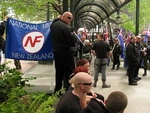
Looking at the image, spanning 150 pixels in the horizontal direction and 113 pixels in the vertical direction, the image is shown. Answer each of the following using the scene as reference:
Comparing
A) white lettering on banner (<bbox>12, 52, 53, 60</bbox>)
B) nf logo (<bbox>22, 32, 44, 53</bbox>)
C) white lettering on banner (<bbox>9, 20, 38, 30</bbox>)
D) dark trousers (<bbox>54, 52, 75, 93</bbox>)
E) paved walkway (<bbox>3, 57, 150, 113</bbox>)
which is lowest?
paved walkway (<bbox>3, 57, 150, 113</bbox>)

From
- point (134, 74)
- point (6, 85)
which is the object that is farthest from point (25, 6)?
point (6, 85)

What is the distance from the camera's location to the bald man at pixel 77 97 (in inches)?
148

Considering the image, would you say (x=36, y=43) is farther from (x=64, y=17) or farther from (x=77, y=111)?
(x=77, y=111)

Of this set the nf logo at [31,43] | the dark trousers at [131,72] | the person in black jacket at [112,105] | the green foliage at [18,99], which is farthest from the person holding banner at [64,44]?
the dark trousers at [131,72]

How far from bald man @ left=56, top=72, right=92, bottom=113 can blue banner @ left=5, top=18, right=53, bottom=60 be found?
393 centimetres

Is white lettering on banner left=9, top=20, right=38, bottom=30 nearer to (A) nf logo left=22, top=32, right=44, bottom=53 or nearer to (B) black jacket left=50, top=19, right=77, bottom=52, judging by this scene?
(A) nf logo left=22, top=32, right=44, bottom=53

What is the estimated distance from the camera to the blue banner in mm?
7691

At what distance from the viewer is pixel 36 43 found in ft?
25.4

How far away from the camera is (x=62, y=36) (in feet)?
22.8

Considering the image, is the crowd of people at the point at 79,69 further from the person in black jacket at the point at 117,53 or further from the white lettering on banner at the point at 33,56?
the white lettering on banner at the point at 33,56

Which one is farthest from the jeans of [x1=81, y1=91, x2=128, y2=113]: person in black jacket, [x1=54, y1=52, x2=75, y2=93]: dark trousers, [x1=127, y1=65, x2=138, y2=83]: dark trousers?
[x1=81, y1=91, x2=128, y2=113]: person in black jacket

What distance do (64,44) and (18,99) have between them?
2874 millimetres

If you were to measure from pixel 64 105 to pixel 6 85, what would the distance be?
151 cm

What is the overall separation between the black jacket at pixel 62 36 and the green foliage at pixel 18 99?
1.65 meters
